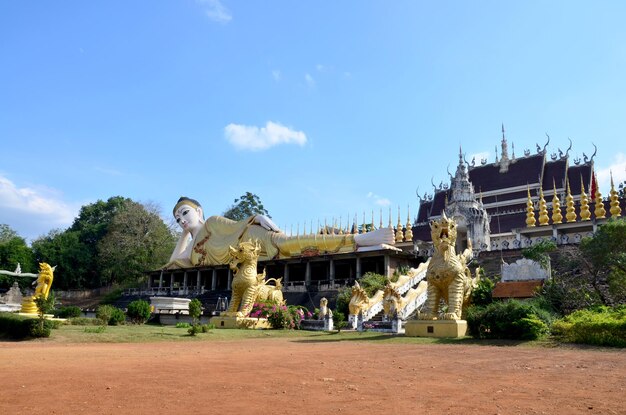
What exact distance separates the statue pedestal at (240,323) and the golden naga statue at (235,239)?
46.9ft

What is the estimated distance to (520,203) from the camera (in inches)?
1719

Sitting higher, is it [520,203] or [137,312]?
[520,203]

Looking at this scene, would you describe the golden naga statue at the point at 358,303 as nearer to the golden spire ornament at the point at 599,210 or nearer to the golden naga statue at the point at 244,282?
the golden naga statue at the point at 244,282

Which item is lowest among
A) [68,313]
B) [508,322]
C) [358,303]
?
[68,313]

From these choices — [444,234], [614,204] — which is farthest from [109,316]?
[614,204]

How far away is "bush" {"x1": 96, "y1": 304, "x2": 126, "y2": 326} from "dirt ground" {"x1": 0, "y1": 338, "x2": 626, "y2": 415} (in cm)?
907

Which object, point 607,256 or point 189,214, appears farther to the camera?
point 189,214

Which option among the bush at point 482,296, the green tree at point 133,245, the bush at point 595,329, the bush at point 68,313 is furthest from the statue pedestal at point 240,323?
the green tree at point 133,245

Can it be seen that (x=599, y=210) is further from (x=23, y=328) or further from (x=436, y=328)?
(x=23, y=328)

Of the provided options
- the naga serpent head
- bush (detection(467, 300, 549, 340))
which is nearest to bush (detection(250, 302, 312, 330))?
the naga serpent head

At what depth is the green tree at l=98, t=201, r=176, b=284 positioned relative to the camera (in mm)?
49375

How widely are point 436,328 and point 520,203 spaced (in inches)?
1303

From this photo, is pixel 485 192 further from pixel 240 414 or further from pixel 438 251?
pixel 240 414

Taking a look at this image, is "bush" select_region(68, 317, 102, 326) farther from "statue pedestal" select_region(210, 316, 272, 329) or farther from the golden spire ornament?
the golden spire ornament
